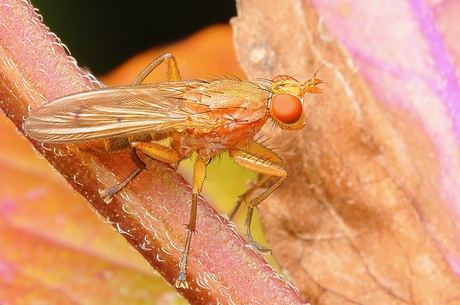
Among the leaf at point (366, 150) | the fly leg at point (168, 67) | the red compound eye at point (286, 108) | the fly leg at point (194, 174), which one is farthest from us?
the fly leg at point (168, 67)

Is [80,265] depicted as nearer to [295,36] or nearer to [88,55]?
[295,36]

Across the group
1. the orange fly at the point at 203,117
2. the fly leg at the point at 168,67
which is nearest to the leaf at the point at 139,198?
the orange fly at the point at 203,117

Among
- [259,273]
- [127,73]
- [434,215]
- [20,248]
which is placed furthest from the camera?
[127,73]

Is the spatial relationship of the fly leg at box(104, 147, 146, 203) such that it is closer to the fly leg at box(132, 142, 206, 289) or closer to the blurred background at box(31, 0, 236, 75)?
the fly leg at box(132, 142, 206, 289)

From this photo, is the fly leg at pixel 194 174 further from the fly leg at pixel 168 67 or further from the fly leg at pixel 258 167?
the fly leg at pixel 168 67

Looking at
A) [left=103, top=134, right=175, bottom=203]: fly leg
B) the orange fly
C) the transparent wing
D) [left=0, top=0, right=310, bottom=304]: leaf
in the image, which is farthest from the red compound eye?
[left=0, top=0, right=310, bottom=304]: leaf

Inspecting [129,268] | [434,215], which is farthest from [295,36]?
[129,268]
